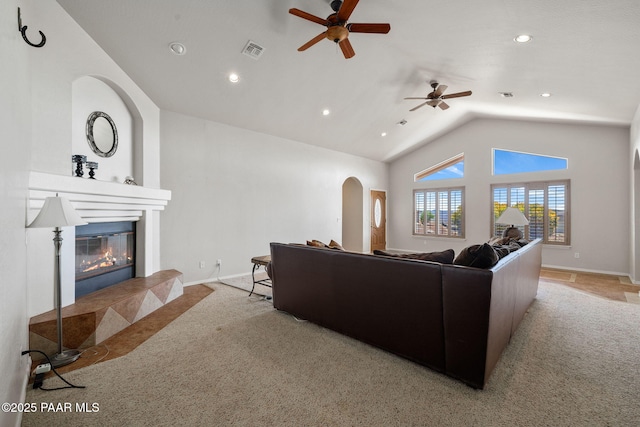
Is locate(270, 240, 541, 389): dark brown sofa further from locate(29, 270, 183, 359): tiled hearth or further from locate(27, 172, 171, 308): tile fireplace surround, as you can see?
locate(27, 172, 171, 308): tile fireplace surround

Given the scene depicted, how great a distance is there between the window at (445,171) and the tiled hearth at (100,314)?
7297mm

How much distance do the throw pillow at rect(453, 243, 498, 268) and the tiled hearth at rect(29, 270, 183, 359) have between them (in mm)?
3292

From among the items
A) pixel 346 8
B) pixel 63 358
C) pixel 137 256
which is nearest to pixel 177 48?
pixel 346 8

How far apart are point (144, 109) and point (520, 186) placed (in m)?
7.83

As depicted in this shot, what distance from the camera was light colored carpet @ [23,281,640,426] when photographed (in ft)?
5.41

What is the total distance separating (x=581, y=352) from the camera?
7.95ft

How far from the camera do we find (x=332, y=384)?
1959 mm

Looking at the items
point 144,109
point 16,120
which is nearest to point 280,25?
point 144,109

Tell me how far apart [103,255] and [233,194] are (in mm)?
2279

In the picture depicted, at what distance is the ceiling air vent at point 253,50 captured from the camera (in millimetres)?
3328

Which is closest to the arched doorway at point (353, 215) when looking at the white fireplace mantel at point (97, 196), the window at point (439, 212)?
the window at point (439, 212)

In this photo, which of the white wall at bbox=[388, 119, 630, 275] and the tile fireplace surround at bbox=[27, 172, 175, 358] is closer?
the tile fireplace surround at bbox=[27, 172, 175, 358]

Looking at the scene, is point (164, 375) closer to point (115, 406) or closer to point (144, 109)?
point (115, 406)

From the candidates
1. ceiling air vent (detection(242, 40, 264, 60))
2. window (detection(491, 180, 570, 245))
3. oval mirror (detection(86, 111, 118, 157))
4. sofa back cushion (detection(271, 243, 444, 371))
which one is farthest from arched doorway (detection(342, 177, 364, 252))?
oval mirror (detection(86, 111, 118, 157))
